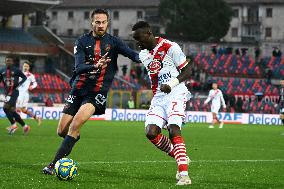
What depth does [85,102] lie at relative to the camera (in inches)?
506

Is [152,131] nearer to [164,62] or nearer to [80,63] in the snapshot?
[164,62]

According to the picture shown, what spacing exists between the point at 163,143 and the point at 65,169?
1.87 metres

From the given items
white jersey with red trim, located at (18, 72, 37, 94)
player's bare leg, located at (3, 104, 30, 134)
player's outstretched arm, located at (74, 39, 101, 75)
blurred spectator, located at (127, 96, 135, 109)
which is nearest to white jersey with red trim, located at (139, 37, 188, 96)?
player's outstretched arm, located at (74, 39, 101, 75)

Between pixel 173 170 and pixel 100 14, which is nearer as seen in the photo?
pixel 100 14

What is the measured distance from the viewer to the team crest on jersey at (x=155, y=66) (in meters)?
12.1

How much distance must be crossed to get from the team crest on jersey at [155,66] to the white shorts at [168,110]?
0.44m

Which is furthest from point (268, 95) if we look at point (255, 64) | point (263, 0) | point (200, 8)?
point (263, 0)

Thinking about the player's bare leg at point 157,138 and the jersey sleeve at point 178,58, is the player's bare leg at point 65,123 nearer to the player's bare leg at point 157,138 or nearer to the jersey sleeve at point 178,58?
the player's bare leg at point 157,138

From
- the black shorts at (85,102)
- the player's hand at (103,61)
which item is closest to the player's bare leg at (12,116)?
the black shorts at (85,102)

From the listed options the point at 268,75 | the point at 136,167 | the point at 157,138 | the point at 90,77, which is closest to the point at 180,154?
the point at 157,138

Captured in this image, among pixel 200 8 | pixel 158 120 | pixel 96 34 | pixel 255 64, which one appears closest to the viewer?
pixel 158 120

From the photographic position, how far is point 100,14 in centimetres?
1256

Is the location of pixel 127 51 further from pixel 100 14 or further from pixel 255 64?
pixel 255 64

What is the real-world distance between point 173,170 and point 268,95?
2014 inches
